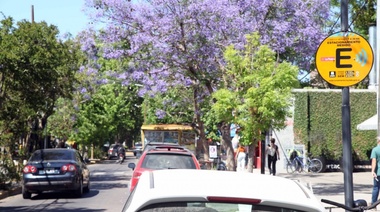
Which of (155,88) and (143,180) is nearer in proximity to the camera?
(143,180)

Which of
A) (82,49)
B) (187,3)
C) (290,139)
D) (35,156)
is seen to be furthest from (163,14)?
(290,139)

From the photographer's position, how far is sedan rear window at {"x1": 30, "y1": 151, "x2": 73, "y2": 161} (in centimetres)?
2227

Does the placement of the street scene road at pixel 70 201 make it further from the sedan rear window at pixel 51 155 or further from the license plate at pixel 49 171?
the sedan rear window at pixel 51 155

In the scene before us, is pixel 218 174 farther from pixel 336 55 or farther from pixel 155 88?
pixel 155 88

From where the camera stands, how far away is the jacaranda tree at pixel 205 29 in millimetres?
24094

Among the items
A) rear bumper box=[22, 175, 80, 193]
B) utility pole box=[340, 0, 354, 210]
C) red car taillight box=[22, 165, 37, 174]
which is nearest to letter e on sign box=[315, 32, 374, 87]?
utility pole box=[340, 0, 354, 210]

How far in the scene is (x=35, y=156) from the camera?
22391 mm

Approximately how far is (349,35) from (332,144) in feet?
95.1

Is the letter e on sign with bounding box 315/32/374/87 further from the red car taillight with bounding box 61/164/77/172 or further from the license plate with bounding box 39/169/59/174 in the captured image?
the license plate with bounding box 39/169/59/174

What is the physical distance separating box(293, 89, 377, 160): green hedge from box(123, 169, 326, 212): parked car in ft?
115

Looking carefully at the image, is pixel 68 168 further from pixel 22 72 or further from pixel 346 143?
pixel 346 143

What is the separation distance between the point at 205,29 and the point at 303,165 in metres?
16.0

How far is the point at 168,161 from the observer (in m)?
16.7

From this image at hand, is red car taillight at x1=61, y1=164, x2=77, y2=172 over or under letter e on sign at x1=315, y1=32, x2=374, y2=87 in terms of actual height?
under
